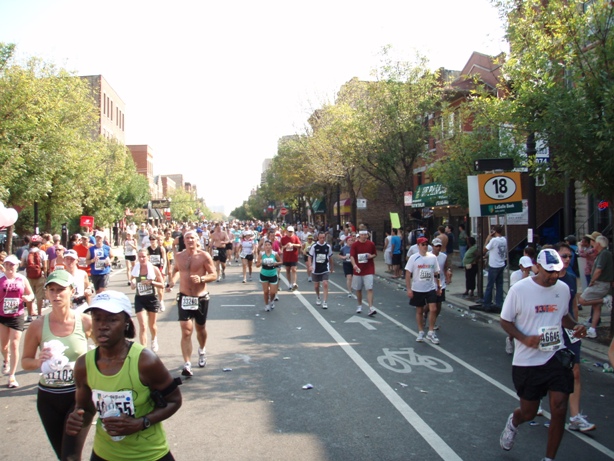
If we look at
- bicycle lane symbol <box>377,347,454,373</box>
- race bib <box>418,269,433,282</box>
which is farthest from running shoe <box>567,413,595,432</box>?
race bib <box>418,269,433,282</box>

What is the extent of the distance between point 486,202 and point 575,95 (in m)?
3.49

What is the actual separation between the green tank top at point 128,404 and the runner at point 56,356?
3.72 feet

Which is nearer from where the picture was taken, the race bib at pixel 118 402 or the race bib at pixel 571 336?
the race bib at pixel 118 402

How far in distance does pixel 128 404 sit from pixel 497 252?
36.8 ft

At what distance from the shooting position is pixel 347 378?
783cm

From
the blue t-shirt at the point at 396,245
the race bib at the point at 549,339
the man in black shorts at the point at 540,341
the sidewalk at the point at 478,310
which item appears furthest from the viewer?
the blue t-shirt at the point at 396,245

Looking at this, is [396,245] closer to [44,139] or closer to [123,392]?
[44,139]

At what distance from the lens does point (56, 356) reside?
4.38 metres

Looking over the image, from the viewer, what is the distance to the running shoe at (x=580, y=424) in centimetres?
595

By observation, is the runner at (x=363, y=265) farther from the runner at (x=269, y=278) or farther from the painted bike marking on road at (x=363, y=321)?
the runner at (x=269, y=278)

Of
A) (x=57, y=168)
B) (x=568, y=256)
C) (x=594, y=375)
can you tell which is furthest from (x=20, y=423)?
(x=57, y=168)

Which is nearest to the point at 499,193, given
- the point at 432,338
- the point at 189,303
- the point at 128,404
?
the point at 432,338

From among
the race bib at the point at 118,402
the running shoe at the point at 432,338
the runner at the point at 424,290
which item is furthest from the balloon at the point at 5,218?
the race bib at the point at 118,402

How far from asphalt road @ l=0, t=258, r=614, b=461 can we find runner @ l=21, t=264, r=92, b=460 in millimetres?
1182
